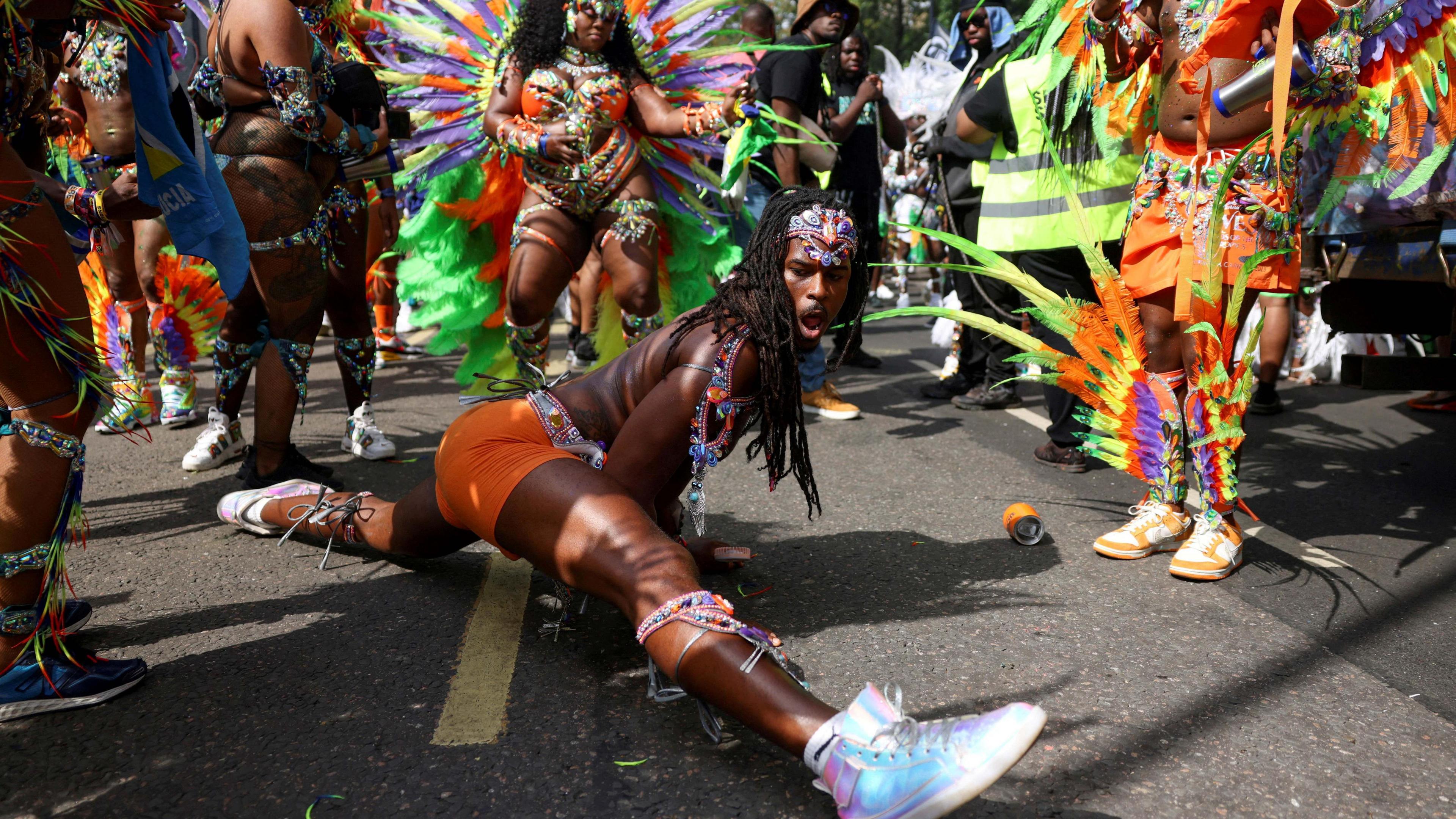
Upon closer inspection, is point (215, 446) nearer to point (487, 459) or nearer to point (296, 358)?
point (296, 358)

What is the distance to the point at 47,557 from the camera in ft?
7.41

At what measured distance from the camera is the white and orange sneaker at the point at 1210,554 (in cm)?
317

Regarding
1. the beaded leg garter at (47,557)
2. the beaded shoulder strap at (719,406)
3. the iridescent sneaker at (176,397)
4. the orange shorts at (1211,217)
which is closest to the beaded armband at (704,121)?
the orange shorts at (1211,217)

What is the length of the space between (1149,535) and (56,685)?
3.19 m

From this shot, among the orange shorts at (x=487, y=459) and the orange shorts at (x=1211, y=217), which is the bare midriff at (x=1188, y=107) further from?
the orange shorts at (x=487, y=459)

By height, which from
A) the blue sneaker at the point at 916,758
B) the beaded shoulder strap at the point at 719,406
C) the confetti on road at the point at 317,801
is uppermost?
the beaded shoulder strap at the point at 719,406

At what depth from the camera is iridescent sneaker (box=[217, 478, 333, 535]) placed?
331 centimetres

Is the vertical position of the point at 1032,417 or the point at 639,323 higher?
the point at 639,323

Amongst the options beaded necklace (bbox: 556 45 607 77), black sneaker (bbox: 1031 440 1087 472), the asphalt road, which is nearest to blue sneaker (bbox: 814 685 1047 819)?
the asphalt road

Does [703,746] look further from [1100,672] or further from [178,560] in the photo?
[178,560]

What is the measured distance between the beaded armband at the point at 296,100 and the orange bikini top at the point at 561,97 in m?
0.85

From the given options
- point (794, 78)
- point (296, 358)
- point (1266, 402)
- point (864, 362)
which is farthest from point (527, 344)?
point (1266, 402)

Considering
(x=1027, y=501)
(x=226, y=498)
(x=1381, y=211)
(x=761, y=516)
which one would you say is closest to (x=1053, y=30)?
(x=1381, y=211)

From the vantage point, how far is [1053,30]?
3691mm
